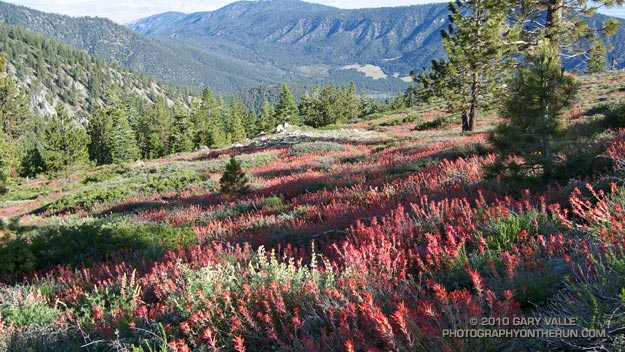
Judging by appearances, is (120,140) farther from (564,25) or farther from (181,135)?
(564,25)

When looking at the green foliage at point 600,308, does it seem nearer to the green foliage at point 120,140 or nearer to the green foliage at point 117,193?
the green foliage at point 117,193

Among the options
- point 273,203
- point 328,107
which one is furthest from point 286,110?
point 273,203

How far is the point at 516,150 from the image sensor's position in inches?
222

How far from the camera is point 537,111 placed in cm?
539

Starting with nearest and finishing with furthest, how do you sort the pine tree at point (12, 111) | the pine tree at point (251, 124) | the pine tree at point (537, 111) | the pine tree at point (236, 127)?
the pine tree at point (537, 111) < the pine tree at point (12, 111) < the pine tree at point (236, 127) < the pine tree at point (251, 124)

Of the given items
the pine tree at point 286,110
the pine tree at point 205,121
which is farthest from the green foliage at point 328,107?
the pine tree at point 205,121

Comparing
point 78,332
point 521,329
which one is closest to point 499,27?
point 521,329

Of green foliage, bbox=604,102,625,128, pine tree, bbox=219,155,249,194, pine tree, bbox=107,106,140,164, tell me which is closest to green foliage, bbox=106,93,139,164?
pine tree, bbox=107,106,140,164

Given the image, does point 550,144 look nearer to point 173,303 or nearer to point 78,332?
point 173,303

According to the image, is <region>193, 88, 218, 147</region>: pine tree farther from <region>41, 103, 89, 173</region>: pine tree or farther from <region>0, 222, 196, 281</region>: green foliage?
<region>0, 222, 196, 281</region>: green foliage

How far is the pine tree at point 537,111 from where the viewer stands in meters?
5.33

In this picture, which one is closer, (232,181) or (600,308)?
(600,308)

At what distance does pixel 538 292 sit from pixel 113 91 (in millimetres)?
77498

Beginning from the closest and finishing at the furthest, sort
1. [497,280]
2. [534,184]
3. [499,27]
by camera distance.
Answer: [497,280]
[534,184]
[499,27]
